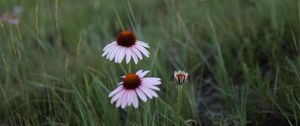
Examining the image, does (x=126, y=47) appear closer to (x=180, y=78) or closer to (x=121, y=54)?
(x=121, y=54)

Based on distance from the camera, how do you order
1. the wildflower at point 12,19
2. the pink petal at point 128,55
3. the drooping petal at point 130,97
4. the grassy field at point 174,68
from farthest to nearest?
the wildflower at point 12,19, the grassy field at point 174,68, the pink petal at point 128,55, the drooping petal at point 130,97

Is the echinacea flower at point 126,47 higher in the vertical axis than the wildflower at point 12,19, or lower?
lower

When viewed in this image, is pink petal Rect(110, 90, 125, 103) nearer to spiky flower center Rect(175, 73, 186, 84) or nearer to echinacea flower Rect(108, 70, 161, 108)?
echinacea flower Rect(108, 70, 161, 108)

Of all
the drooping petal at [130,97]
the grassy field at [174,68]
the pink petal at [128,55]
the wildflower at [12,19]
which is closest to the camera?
the drooping petal at [130,97]

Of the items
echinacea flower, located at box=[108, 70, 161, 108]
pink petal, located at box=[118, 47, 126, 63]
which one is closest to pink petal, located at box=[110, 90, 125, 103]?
echinacea flower, located at box=[108, 70, 161, 108]

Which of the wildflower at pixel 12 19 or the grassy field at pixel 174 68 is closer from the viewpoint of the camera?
the grassy field at pixel 174 68

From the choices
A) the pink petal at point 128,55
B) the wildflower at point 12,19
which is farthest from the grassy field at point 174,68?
the pink petal at point 128,55

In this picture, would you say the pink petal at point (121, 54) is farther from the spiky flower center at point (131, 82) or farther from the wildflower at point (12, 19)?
the wildflower at point (12, 19)

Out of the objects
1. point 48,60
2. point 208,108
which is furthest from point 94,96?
point 48,60

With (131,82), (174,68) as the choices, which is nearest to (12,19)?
(174,68)
